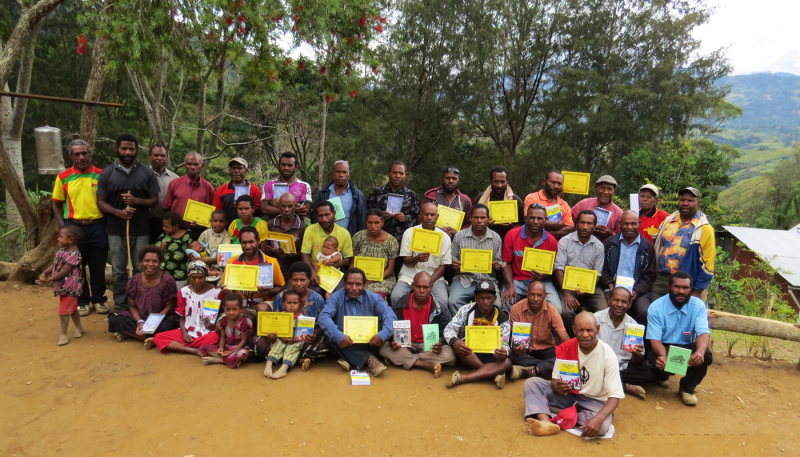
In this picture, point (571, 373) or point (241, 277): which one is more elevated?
point (241, 277)

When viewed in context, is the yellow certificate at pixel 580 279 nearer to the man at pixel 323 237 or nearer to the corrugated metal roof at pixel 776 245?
the man at pixel 323 237

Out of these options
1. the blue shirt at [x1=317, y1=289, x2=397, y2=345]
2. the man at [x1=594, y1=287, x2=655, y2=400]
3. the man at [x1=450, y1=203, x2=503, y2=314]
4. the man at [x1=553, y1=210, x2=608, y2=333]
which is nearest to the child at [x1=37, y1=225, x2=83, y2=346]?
the blue shirt at [x1=317, y1=289, x2=397, y2=345]

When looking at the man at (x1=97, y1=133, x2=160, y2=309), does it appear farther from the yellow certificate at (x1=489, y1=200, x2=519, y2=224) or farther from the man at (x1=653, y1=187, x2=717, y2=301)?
the man at (x1=653, y1=187, x2=717, y2=301)

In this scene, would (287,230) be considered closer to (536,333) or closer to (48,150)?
(536,333)

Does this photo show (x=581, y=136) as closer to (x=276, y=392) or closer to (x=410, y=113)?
(x=410, y=113)

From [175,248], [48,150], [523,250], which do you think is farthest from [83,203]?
[523,250]

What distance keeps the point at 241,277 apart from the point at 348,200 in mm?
1830

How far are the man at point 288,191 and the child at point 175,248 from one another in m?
1.05

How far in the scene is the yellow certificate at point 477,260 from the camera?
5.65 metres

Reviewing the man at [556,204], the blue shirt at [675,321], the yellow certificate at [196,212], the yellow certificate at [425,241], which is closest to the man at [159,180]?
the yellow certificate at [196,212]

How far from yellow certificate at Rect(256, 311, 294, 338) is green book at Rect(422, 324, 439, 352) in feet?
4.63

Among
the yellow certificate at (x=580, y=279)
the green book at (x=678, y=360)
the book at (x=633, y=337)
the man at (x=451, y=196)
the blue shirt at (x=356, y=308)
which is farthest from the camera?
the man at (x=451, y=196)

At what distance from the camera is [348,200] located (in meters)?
6.47

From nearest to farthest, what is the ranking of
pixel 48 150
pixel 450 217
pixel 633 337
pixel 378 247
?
pixel 633 337 → pixel 378 247 → pixel 450 217 → pixel 48 150
